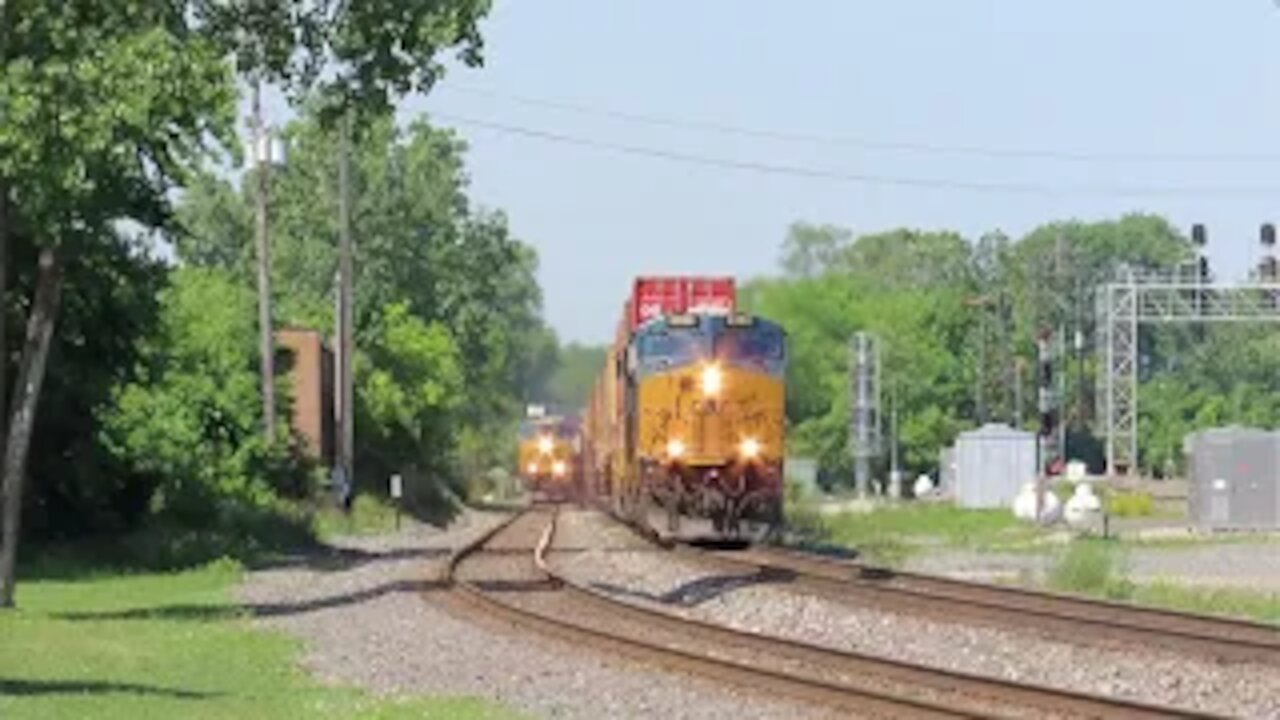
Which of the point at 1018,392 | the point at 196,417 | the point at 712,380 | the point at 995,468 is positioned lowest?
the point at 995,468

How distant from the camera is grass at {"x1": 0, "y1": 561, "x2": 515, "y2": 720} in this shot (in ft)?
55.4

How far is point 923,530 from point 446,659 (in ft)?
125

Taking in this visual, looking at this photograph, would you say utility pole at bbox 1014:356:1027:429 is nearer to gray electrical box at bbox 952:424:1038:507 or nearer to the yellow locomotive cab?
gray electrical box at bbox 952:424:1038:507

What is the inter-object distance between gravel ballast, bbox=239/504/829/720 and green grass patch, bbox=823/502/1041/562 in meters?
13.0

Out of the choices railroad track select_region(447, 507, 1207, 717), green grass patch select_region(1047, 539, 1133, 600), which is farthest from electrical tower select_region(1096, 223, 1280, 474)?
railroad track select_region(447, 507, 1207, 717)

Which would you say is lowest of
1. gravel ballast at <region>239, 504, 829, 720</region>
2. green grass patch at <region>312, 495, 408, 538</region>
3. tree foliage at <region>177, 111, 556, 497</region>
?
gravel ballast at <region>239, 504, 829, 720</region>

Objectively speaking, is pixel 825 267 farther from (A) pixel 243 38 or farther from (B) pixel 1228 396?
(A) pixel 243 38

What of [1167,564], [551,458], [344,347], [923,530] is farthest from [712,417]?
[551,458]

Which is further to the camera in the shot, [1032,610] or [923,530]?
[923,530]

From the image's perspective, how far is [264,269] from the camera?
50625 millimetres

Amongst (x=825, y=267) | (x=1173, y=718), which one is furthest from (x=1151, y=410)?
(x=1173, y=718)

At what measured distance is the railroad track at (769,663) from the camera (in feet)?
54.6

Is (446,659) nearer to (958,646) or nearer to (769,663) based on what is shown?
(769,663)

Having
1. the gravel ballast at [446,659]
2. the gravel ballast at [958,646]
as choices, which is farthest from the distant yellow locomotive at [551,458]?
the gravel ballast at [958,646]
